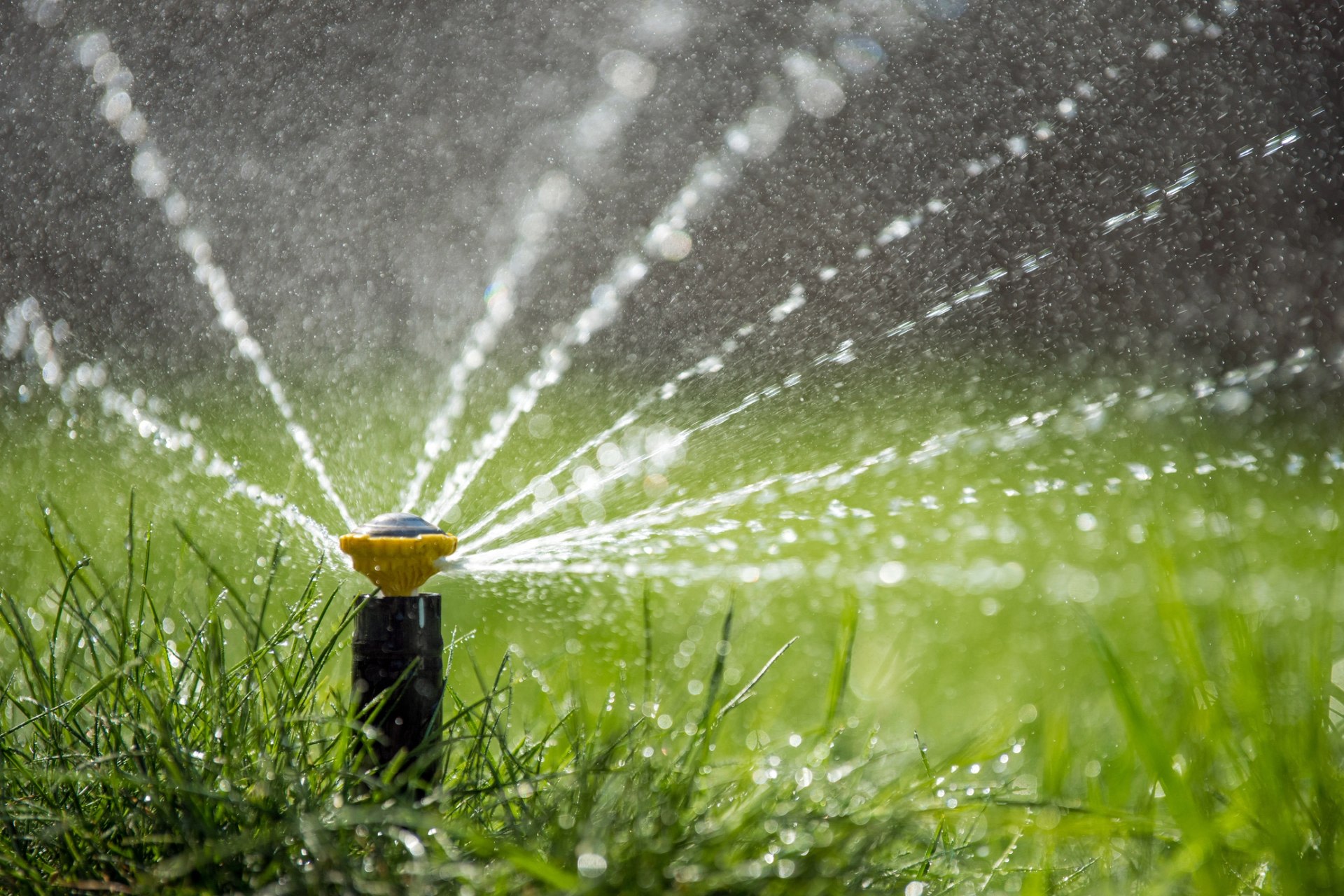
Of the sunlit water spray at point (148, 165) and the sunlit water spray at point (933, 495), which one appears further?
the sunlit water spray at point (148, 165)

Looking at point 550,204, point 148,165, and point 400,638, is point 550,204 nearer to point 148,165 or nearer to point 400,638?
point 148,165

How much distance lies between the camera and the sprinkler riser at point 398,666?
3.04ft

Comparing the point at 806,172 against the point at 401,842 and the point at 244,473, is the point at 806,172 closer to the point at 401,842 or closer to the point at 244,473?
the point at 244,473

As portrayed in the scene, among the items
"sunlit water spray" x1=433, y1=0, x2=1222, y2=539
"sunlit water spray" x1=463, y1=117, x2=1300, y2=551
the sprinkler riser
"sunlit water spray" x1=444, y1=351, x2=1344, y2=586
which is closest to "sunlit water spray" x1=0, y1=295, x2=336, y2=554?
"sunlit water spray" x1=433, y1=0, x2=1222, y2=539

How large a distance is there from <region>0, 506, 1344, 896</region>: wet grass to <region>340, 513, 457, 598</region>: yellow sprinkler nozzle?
0.08 metres

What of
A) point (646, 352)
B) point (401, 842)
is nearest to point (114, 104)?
point (646, 352)

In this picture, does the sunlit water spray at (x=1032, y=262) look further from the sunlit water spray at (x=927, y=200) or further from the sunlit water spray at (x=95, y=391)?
the sunlit water spray at (x=95, y=391)

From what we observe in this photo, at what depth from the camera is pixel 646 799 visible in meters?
0.77

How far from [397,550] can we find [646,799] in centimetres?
29

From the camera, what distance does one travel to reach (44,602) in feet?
5.96

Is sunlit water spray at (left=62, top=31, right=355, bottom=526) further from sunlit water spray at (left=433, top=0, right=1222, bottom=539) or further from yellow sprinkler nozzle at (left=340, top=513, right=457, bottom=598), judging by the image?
yellow sprinkler nozzle at (left=340, top=513, right=457, bottom=598)

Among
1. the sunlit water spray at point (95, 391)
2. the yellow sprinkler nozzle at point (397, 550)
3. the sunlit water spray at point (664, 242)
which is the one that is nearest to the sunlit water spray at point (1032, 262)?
the sunlit water spray at point (664, 242)

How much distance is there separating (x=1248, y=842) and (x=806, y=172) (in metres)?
4.80

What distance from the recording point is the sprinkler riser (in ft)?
3.04
